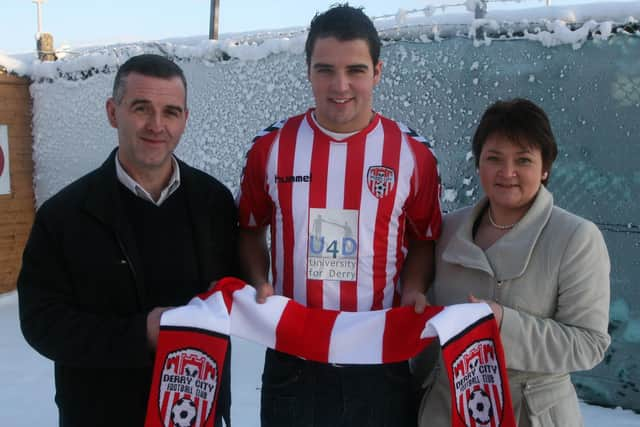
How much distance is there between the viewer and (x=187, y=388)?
1663 mm

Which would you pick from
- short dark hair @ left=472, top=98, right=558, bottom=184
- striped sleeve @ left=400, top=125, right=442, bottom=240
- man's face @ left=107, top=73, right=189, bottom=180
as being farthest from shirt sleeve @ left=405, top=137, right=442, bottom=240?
man's face @ left=107, top=73, right=189, bottom=180

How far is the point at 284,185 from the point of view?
1.86 meters

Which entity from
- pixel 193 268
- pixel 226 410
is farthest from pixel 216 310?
pixel 226 410

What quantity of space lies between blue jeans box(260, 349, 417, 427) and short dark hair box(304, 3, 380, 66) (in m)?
0.91

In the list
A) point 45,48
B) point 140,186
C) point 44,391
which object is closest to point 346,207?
point 140,186

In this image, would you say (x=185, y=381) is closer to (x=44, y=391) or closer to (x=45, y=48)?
(x=44, y=391)

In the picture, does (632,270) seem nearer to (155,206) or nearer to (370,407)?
(370,407)

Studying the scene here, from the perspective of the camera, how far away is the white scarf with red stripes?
1598 millimetres

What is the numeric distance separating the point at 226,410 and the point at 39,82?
553 centimetres

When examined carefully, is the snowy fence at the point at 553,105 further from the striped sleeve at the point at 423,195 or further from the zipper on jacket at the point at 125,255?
the zipper on jacket at the point at 125,255

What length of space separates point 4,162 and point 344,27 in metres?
5.61

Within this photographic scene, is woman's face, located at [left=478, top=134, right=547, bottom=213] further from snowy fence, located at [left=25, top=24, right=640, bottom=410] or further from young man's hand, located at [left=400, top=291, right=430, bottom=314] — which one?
snowy fence, located at [left=25, top=24, right=640, bottom=410]

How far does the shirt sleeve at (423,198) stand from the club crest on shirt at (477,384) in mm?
427

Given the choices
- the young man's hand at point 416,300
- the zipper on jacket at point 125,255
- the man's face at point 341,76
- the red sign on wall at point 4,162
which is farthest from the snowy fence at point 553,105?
the red sign on wall at point 4,162
